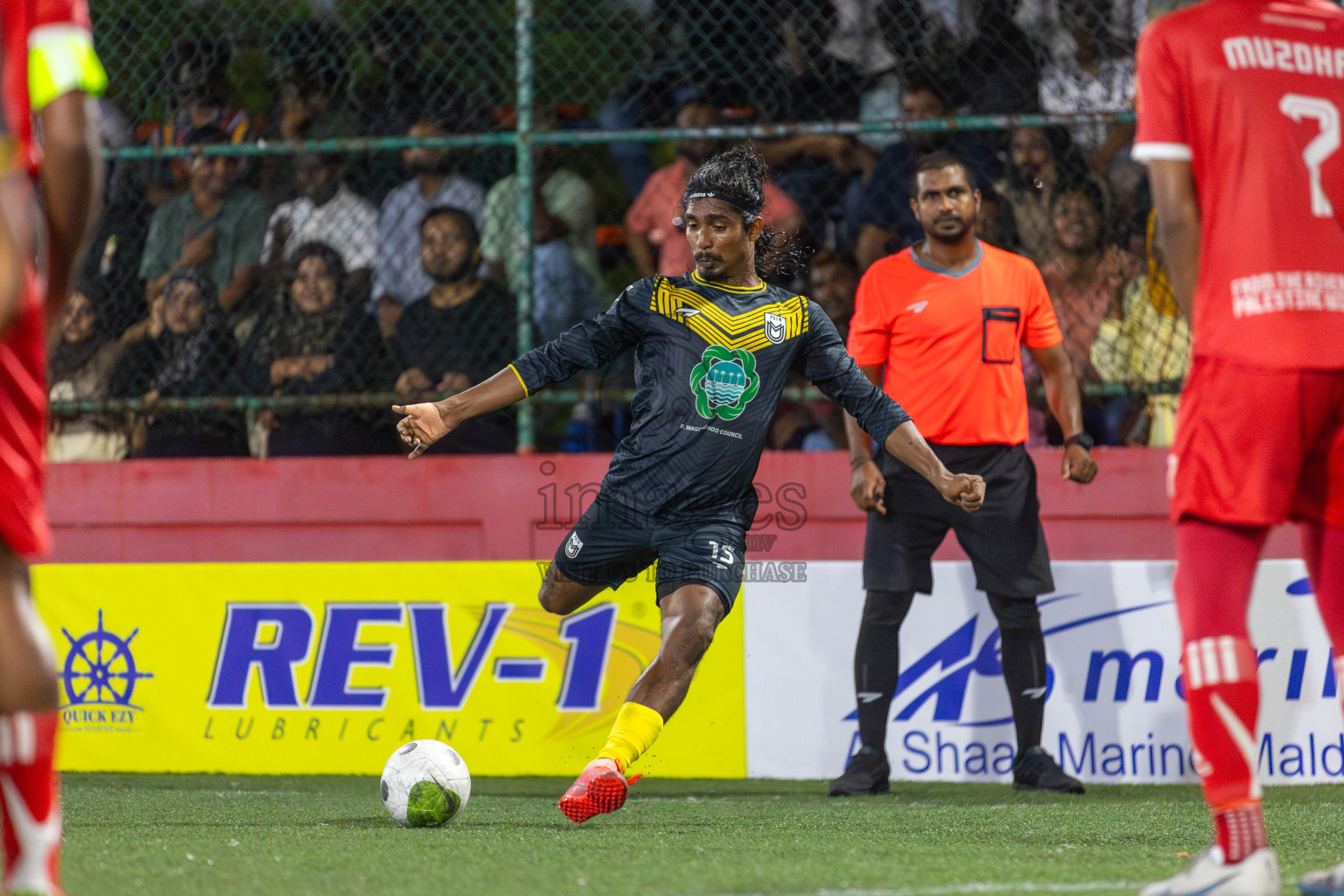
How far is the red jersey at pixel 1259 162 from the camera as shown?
2.94m

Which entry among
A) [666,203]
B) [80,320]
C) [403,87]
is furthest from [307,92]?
[666,203]

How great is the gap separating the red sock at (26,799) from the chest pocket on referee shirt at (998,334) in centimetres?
412

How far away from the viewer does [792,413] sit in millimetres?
7559

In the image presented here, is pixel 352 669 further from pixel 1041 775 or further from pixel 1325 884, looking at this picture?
pixel 1325 884

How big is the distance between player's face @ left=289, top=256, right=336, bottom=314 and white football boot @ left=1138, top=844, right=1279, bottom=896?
5602 mm

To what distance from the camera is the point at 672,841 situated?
4.13 m

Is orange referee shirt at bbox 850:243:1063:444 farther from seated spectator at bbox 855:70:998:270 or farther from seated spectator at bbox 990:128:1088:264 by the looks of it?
seated spectator at bbox 855:70:998:270

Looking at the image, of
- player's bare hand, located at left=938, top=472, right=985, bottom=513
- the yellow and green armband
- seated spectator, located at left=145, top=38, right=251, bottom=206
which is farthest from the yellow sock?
seated spectator, located at left=145, top=38, right=251, bottom=206

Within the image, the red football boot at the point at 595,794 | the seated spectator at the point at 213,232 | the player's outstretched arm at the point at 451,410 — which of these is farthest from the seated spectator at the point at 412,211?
the red football boot at the point at 595,794

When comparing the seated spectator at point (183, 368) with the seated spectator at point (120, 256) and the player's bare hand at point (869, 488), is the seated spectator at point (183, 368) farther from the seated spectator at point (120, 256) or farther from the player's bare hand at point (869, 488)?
the player's bare hand at point (869, 488)

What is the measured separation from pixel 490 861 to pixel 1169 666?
332 centimetres

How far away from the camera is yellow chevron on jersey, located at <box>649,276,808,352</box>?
4844 millimetres

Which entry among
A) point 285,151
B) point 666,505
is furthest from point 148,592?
point 666,505

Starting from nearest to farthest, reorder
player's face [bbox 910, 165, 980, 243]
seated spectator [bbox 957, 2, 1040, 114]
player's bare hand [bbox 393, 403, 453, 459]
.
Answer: player's bare hand [bbox 393, 403, 453, 459] → player's face [bbox 910, 165, 980, 243] → seated spectator [bbox 957, 2, 1040, 114]
